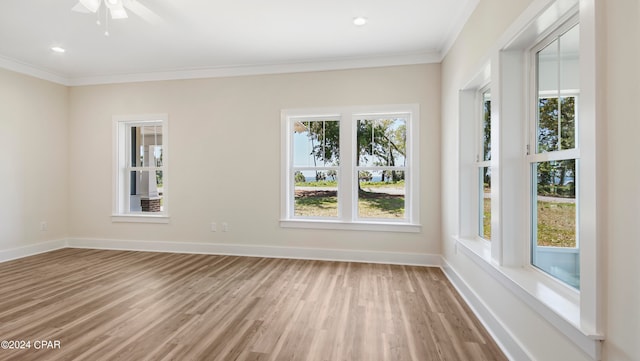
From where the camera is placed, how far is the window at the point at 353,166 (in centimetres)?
421

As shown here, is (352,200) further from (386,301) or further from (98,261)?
(98,261)

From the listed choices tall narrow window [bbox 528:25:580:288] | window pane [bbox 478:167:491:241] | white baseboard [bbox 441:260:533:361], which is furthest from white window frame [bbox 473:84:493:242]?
tall narrow window [bbox 528:25:580:288]

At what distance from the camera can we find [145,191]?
507 centimetres

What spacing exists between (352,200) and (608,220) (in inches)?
125

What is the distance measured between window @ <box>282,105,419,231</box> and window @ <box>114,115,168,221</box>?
2.23m

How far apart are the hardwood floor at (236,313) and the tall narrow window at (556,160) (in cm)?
78

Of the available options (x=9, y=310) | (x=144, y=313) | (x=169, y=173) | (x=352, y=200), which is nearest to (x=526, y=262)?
(x=352, y=200)

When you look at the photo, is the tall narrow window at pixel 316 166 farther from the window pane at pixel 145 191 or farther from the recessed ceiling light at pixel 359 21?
the window pane at pixel 145 191

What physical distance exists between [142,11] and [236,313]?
9.90 ft

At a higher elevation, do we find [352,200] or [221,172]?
[221,172]

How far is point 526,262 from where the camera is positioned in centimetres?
210

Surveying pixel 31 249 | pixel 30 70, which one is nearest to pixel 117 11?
pixel 30 70

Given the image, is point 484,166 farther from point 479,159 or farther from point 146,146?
point 146,146

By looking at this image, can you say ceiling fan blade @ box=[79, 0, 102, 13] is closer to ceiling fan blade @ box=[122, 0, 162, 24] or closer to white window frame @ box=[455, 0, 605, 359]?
ceiling fan blade @ box=[122, 0, 162, 24]
